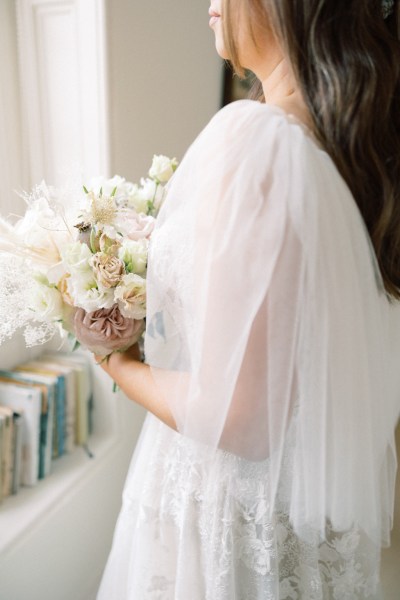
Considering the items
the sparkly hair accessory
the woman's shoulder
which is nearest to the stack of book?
the woman's shoulder

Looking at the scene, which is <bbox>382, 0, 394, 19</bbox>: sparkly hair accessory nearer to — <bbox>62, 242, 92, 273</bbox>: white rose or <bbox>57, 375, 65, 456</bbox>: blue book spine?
<bbox>62, 242, 92, 273</bbox>: white rose

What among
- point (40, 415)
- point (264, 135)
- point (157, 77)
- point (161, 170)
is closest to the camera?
point (264, 135)

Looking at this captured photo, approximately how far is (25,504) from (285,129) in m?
1.18

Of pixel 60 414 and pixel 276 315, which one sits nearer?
pixel 276 315

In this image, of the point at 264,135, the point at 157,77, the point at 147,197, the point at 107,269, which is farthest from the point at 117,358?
the point at 157,77

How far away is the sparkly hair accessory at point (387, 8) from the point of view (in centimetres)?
64

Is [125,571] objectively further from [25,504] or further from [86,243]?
[86,243]

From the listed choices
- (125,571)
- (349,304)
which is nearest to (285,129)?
(349,304)

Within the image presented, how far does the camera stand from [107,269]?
788mm

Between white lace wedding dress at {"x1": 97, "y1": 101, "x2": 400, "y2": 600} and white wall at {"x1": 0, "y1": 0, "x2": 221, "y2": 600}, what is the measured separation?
22.3 inches

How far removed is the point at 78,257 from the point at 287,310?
39cm

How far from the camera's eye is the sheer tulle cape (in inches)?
22.6

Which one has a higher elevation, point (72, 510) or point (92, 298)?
point (92, 298)

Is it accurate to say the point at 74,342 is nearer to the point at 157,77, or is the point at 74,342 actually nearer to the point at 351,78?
the point at 351,78
